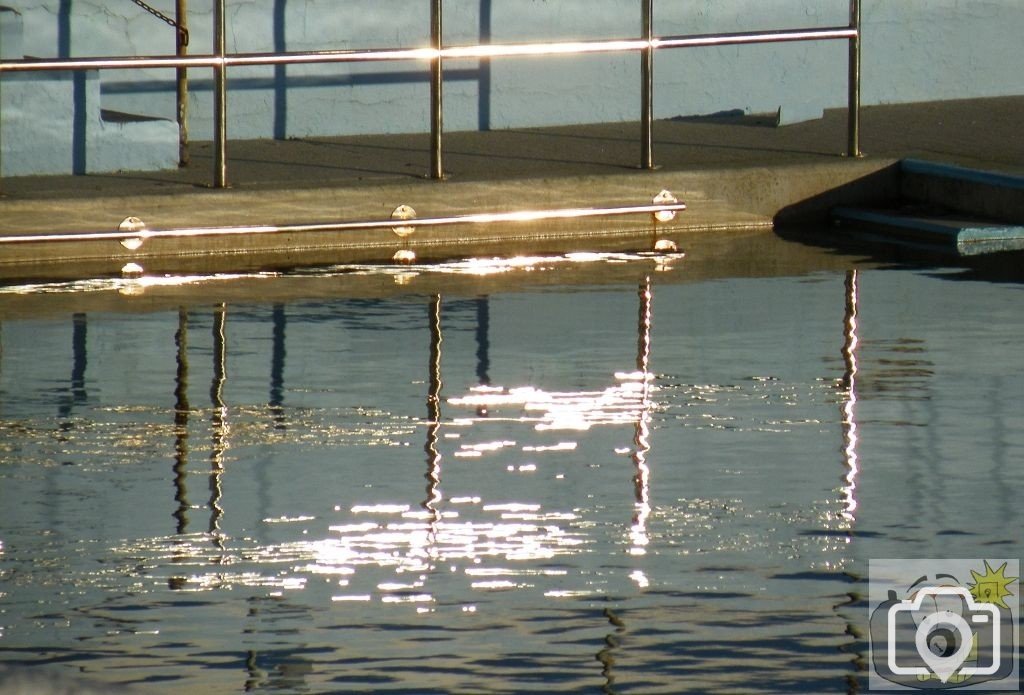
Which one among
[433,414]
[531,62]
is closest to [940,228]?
[531,62]

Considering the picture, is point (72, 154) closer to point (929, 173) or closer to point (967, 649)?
point (929, 173)

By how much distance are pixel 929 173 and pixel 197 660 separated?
26.5ft

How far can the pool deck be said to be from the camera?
1095cm

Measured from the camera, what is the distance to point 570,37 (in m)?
14.4

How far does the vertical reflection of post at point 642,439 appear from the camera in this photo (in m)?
6.00

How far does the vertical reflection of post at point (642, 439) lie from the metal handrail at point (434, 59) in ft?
7.07

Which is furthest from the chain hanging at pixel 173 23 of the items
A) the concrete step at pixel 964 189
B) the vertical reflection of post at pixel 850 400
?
the vertical reflection of post at pixel 850 400

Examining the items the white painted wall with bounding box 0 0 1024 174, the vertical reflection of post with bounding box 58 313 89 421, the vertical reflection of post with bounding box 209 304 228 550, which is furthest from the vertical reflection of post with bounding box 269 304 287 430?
the white painted wall with bounding box 0 0 1024 174

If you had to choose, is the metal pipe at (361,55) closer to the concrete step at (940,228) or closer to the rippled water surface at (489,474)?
the concrete step at (940,228)

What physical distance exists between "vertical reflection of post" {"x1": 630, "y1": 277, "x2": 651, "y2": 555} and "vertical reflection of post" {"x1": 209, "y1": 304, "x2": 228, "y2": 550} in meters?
1.01

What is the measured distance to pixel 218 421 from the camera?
736 centimetres

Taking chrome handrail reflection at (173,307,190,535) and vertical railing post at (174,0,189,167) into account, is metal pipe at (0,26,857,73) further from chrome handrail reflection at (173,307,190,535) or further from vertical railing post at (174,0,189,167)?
chrome handrail reflection at (173,307,190,535)

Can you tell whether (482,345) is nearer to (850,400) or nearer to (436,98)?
(850,400)

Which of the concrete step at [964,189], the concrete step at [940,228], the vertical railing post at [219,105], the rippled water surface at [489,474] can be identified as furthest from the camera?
the concrete step at [964,189]
